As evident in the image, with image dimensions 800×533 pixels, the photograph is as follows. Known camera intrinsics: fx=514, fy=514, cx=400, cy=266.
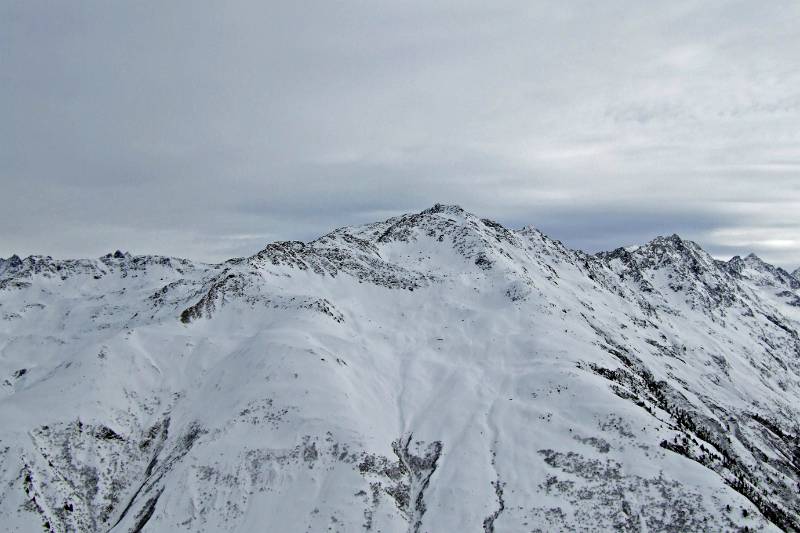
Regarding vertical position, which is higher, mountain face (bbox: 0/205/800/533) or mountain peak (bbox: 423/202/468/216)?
mountain peak (bbox: 423/202/468/216)

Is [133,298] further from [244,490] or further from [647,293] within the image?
[647,293]

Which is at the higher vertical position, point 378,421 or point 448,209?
point 448,209

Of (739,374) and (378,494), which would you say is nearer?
(378,494)

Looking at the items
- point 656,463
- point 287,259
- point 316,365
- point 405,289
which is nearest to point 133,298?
point 287,259

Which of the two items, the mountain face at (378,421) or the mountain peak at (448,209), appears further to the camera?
the mountain peak at (448,209)

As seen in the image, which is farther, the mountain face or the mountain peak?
the mountain peak

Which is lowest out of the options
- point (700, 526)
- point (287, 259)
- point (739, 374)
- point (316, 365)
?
point (739, 374)

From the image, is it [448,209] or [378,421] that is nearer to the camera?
[378,421]

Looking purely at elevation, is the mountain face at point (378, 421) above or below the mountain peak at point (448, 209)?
below
